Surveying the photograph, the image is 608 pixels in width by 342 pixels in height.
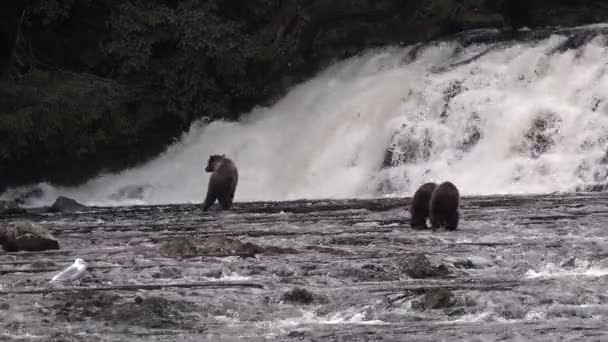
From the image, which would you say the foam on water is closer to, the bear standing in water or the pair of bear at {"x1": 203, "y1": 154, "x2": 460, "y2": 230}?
the pair of bear at {"x1": 203, "y1": 154, "x2": 460, "y2": 230}

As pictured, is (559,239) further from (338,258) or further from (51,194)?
(51,194)

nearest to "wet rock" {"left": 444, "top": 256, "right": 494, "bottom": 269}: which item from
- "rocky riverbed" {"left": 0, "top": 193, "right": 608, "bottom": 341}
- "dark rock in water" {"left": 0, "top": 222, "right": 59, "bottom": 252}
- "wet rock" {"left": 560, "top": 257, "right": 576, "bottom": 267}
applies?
"rocky riverbed" {"left": 0, "top": 193, "right": 608, "bottom": 341}

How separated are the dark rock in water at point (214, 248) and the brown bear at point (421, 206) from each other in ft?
7.54

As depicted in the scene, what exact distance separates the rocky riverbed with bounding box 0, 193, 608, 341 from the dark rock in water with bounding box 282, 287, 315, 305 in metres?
0.01

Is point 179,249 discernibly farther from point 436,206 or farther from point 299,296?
point 436,206

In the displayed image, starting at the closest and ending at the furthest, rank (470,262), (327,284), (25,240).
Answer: (327,284) → (470,262) → (25,240)

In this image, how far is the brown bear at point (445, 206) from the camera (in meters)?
12.4

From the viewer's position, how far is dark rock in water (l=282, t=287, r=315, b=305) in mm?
8555

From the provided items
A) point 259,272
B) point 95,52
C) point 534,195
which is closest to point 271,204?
point 534,195

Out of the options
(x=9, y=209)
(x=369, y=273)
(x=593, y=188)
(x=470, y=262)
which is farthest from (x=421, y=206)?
(x=9, y=209)

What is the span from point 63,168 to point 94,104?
1.52 metres

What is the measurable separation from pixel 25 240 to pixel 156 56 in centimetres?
1265

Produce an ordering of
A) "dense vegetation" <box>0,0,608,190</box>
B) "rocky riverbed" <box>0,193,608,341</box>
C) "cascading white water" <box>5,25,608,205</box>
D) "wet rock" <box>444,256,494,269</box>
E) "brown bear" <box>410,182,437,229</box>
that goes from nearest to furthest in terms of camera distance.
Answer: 1. "rocky riverbed" <box>0,193,608,341</box>
2. "wet rock" <box>444,256,494,269</box>
3. "brown bear" <box>410,182,437,229</box>
4. "cascading white water" <box>5,25,608,205</box>
5. "dense vegetation" <box>0,0,608,190</box>

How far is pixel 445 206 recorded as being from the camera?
12500mm
